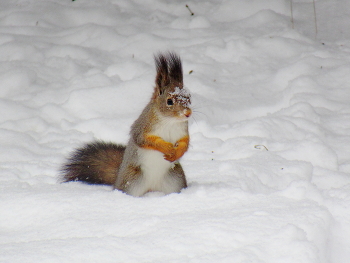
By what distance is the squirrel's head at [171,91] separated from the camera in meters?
2.37

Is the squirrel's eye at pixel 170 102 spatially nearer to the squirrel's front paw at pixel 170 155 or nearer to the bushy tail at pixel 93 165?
the squirrel's front paw at pixel 170 155

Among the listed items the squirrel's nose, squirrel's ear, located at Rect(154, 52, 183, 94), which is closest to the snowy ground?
the squirrel's nose

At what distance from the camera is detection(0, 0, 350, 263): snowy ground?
173 cm

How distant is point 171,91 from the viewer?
2432 mm

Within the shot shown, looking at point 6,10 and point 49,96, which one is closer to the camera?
point 49,96

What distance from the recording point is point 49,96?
4070mm

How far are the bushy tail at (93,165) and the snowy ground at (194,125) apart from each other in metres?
0.11

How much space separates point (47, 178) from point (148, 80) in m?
1.61

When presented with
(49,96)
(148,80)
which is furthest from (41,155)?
(148,80)

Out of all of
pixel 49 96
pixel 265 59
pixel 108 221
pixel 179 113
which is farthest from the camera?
pixel 265 59

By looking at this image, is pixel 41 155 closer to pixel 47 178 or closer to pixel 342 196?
pixel 47 178

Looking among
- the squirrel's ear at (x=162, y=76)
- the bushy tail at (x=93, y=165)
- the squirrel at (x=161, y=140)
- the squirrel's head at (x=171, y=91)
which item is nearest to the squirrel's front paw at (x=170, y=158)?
the squirrel at (x=161, y=140)

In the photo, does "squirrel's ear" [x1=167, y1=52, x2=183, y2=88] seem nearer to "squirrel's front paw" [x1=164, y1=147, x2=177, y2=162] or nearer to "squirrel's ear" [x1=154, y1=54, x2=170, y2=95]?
"squirrel's ear" [x1=154, y1=54, x2=170, y2=95]

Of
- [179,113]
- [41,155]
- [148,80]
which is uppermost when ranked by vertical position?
[179,113]
